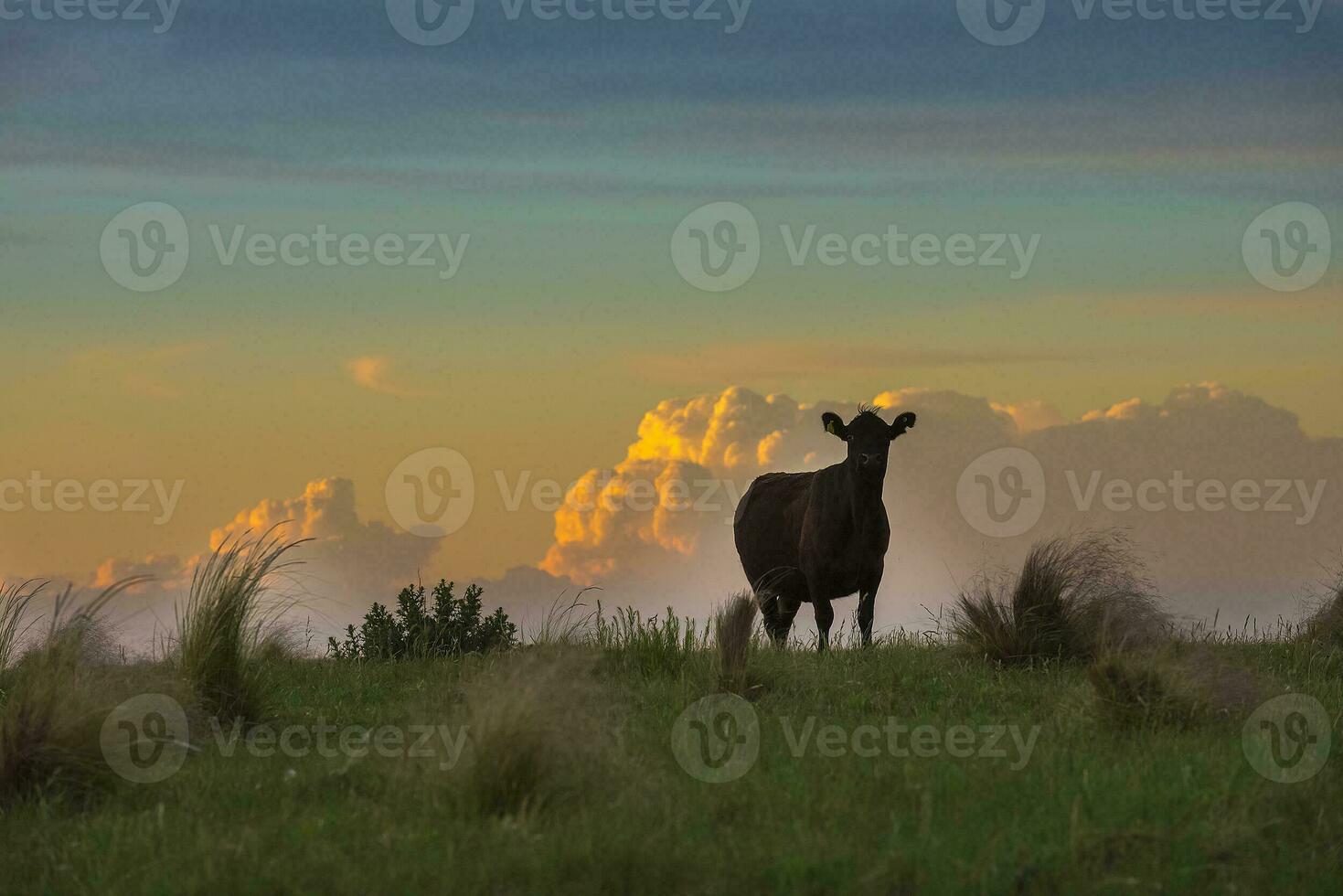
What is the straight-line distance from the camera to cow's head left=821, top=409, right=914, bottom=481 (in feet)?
55.0

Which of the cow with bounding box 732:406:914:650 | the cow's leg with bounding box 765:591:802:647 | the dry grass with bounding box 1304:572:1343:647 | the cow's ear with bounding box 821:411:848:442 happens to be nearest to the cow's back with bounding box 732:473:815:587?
the cow with bounding box 732:406:914:650

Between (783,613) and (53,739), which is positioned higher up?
(783,613)

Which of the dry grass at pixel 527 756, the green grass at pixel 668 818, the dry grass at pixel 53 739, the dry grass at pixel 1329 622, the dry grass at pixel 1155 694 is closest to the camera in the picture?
the green grass at pixel 668 818

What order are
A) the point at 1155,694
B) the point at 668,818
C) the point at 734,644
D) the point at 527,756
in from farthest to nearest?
1. the point at 734,644
2. the point at 1155,694
3. the point at 527,756
4. the point at 668,818

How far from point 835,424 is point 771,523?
10.4 ft

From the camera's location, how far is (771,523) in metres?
19.9

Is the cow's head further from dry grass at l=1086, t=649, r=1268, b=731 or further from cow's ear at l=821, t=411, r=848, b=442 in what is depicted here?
dry grass at l=1086, t=649, r=1268, b=731

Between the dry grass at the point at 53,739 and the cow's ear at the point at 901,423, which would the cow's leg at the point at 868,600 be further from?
the dry grass at the point at 53,739

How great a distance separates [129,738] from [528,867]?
13.1ft

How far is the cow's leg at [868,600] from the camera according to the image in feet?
56.6

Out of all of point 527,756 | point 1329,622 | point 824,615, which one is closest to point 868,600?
point 824,615

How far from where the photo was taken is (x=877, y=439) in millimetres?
16859

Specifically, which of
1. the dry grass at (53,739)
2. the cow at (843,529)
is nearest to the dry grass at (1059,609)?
the cow at (843,529)

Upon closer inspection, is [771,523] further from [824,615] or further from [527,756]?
[527,756]
